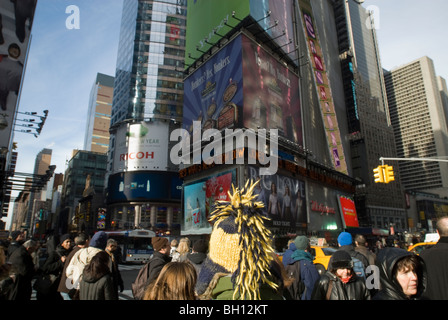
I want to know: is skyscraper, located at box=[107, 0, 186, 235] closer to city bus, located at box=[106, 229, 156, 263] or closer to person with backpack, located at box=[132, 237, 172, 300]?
city bus, located at box=[106, 229, 156, 263]

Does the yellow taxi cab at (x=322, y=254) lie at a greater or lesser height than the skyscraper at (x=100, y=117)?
lesser

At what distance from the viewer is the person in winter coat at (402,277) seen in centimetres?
270

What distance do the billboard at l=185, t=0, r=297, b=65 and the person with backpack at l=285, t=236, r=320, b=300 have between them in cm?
3445

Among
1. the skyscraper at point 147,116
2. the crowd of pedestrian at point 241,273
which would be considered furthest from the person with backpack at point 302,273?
the skyscraper at point 147,116

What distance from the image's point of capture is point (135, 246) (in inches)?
1005

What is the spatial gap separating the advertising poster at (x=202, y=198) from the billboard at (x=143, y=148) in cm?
1561

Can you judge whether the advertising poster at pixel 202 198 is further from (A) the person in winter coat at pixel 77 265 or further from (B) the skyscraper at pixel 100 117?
(B) the skyscraper at pixel 100 117

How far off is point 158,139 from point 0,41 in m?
29.3

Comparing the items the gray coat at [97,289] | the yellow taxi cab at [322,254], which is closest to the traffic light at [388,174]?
the yellow taxi cab at [322,254]

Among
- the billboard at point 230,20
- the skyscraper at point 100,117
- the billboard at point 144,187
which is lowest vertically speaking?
the billboard at point 144,187

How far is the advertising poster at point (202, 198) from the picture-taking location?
3303 centimetres

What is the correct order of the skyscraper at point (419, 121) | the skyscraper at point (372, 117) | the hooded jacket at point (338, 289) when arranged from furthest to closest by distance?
the skyscraper at point (419, 121) → the skyscraper at point (372, 117) → the hooded jacket at point (338, 289)

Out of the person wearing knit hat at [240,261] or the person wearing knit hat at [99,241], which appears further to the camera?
the person wearing knit hat at [99,241]


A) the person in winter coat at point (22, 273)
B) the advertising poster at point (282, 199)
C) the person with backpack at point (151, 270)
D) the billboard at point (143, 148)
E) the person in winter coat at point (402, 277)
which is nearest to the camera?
the person in winter coat at point (402, 277)
